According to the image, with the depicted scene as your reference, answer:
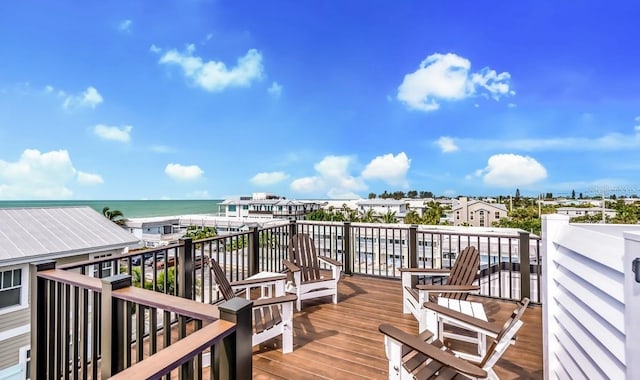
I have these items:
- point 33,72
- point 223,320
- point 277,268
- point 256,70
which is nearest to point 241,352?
point 223,320

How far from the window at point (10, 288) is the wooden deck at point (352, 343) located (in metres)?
8.01

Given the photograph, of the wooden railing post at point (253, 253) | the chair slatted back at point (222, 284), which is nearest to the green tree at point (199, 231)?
the wooden railing post at point (253, 253)

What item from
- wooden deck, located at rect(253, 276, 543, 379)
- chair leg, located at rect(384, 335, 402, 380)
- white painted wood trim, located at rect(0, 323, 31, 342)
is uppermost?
chair leg, located at rect(384, 335, 402, 380)

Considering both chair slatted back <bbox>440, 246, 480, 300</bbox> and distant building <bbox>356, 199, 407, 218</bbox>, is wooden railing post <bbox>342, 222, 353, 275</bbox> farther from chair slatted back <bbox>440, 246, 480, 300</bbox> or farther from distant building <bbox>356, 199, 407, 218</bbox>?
distant building <bbox>356, 199, 407, 218</bbox>

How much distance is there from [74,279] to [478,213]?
3932 centimetres

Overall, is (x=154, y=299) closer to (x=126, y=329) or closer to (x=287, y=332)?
(x=126, y=329)

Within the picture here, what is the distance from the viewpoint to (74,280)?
190 centimetres

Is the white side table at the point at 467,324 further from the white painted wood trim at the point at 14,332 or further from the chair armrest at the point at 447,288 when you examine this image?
the white painted wood trim at the point at 14,332

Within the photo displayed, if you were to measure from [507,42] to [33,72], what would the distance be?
25.2 m

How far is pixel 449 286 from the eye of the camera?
3070 mm

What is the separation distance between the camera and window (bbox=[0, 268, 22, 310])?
703 cm

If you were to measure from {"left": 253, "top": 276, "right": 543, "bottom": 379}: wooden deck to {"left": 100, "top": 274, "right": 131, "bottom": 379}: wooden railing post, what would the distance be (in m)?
1.13

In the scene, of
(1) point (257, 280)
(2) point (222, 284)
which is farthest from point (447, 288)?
(2) point (222, 284)

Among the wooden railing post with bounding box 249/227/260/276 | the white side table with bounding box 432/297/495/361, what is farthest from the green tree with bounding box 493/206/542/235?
the wooden railing post with bounding box 249/227/260/276
